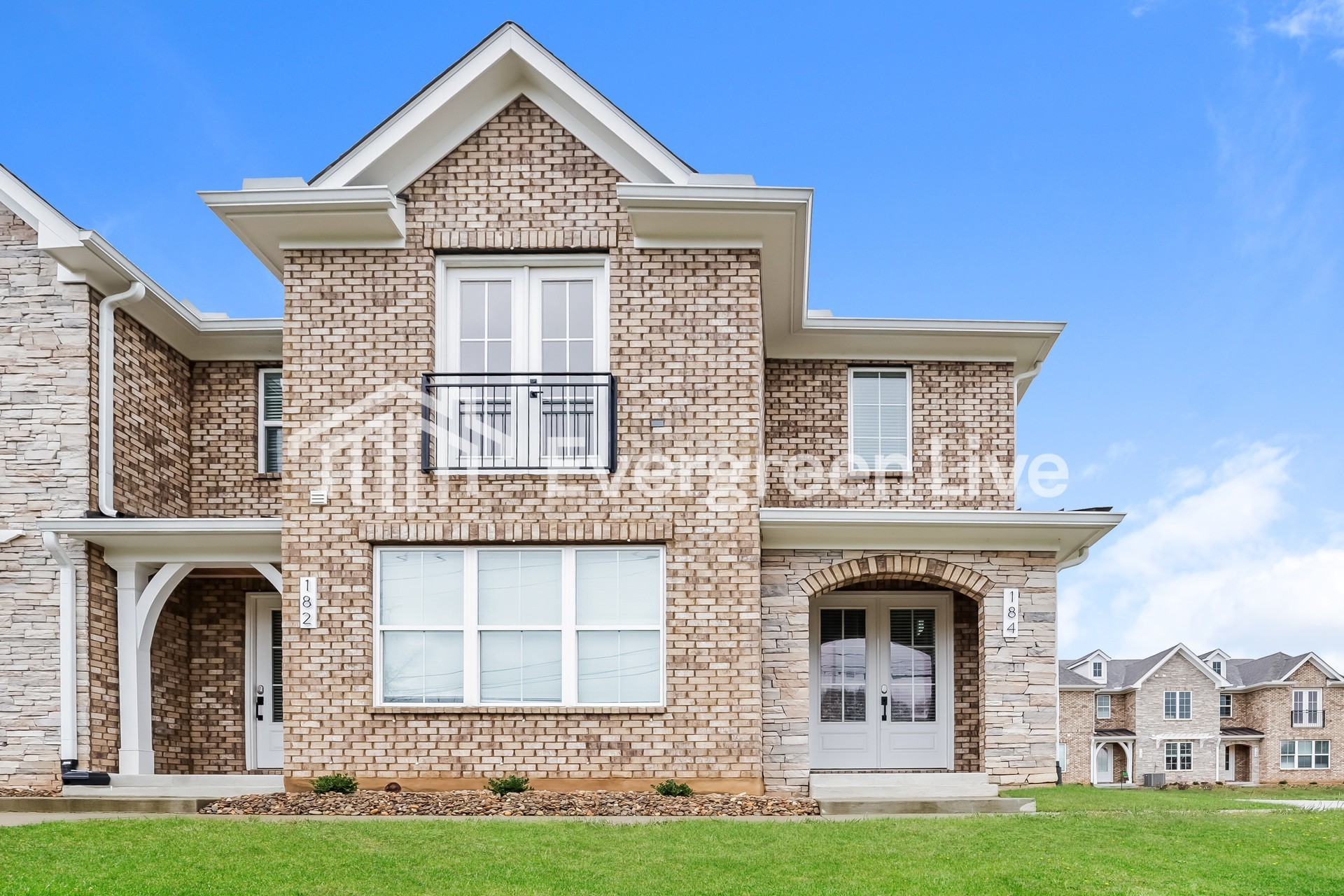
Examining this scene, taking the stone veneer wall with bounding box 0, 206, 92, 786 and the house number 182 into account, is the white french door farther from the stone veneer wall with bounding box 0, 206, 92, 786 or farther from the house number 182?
the stone veneer wall with bounding box 0, 206, 92, 786

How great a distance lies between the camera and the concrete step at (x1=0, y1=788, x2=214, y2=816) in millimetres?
11219

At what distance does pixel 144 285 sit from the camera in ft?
43.9

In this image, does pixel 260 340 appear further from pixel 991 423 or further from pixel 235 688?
pixel 991 423

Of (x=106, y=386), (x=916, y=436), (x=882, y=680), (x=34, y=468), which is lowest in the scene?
(x=882, y=680)

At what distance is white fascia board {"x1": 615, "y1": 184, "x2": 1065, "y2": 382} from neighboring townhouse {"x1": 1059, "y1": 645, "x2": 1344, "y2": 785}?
38.0 meters

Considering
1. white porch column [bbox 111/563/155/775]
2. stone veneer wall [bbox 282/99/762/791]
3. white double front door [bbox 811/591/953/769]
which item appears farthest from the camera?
white double front door [bbox 811/591/953/769]

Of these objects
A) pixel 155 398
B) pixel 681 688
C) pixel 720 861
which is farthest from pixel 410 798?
pixel 155 398

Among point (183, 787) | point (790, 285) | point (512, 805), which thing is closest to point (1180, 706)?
point (790, 285)

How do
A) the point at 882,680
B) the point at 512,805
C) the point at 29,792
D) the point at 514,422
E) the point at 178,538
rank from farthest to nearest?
the point at 882,680 → the point at 178,538 → the point at 29,792 → the point at 514,422 → the point at 512,805

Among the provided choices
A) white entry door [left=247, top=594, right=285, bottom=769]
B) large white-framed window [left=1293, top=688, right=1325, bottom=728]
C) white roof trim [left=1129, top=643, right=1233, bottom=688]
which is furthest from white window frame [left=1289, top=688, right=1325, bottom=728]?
white entry door [left=247, top=594, right=285, bottom=769]

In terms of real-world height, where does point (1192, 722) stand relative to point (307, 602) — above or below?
below

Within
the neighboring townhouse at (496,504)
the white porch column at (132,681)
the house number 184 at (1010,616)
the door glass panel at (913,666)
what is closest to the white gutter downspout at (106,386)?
the neighboring townhouse at (496,504)

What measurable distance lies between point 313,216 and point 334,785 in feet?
17.7

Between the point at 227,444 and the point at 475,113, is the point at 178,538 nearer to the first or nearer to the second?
the point at 227,444
